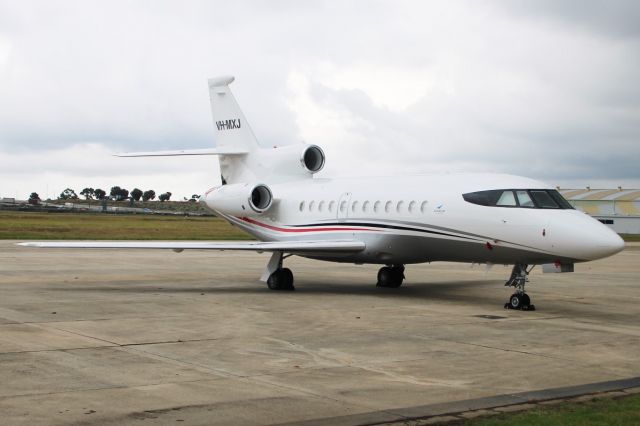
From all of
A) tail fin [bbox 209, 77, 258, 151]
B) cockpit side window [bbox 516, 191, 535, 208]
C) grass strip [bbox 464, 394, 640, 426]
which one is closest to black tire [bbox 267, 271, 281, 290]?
tail fin [bbox 209, 77, 258, 151]

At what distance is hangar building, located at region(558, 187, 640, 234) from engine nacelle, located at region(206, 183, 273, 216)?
6866cm

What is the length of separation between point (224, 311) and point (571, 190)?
3499 inches

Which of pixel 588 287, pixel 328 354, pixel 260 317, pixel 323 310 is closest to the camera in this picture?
pixel 328 354

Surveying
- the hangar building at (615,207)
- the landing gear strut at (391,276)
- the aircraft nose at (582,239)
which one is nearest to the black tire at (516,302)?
the aircraft nose at (582,239)

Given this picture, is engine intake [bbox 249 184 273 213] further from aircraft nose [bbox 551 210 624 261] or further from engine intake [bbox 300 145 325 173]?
aircraft nose [bbox 551 210 624 261]

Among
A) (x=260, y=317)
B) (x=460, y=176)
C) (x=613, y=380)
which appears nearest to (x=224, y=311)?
(x=260, y=317)

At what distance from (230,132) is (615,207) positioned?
236 feet

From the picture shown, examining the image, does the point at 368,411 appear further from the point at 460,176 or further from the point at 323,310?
the point at 460,176

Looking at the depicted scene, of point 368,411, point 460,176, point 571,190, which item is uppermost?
point 571,190

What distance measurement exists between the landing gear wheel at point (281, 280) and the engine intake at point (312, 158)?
14.9ft

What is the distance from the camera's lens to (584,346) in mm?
12602

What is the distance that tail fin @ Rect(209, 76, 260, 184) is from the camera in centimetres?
2656

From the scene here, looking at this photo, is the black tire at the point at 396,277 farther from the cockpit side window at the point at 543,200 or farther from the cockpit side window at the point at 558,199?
the cockpit side window at the point at 558,199

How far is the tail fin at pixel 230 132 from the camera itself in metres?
26.6
